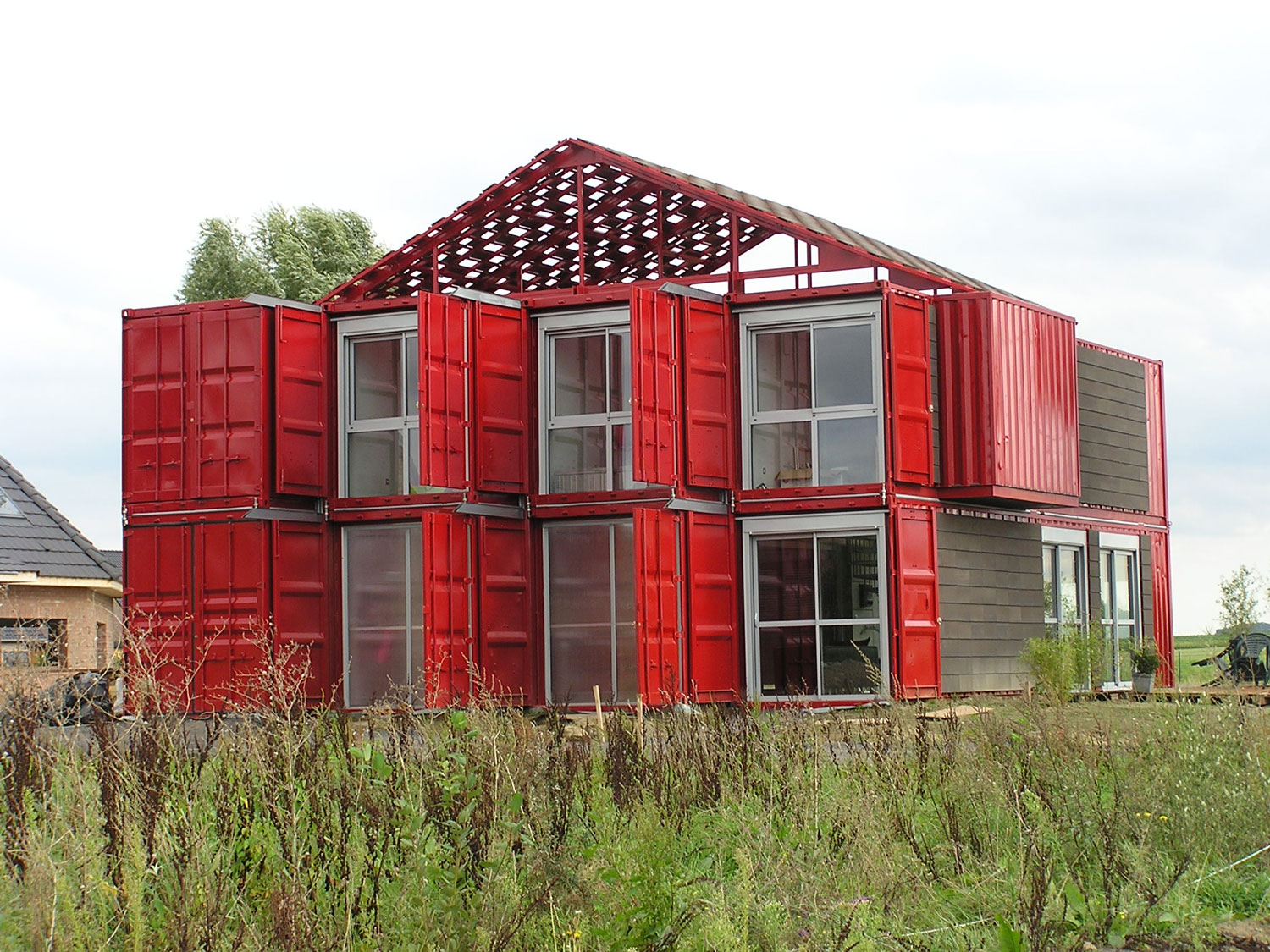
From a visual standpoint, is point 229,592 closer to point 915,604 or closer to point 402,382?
point 402,382

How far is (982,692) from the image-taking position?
63.0 ft

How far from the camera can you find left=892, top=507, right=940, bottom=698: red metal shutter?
17.8 metres

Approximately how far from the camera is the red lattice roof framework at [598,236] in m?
19.8

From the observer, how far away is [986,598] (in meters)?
19.4

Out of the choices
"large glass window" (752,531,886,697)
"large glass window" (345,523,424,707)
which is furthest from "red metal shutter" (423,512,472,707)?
"large glass window" (752,531,886,697)

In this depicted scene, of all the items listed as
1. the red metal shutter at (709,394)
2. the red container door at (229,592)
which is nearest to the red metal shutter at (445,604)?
the red container door at (229,592)

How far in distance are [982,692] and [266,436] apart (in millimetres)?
9306

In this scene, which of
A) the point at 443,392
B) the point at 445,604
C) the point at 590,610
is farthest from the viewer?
the point at 590,610

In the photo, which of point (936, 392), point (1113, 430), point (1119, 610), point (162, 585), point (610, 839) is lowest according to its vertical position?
point (610, 839)

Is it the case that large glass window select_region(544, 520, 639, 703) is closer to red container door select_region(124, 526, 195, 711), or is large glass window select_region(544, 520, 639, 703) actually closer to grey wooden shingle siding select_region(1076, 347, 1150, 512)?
red container door select_region(124, 526, 195, 711)

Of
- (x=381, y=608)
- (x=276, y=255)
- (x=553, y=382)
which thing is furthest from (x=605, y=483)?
(x=276, y=255)

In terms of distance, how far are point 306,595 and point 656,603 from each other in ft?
14.9

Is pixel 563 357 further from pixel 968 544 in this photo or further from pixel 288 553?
pixel 968 544

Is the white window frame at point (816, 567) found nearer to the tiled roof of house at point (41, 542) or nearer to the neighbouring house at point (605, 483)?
the neighbouring house at point (605, 483)
